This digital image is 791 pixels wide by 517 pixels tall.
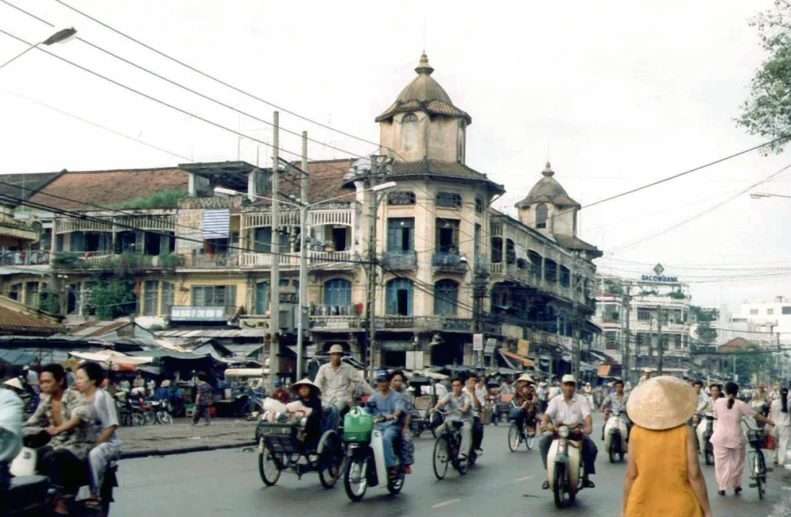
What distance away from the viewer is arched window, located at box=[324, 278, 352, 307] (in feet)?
174

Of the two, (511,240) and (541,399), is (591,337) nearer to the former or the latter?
(511,240)

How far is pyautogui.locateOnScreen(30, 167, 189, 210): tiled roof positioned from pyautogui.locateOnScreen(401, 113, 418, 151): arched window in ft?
47.2

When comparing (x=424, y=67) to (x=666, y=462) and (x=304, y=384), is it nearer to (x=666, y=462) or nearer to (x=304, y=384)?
(x=304, y=384)

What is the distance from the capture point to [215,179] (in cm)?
5656

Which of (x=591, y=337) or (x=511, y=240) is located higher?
(x=511, y=240)

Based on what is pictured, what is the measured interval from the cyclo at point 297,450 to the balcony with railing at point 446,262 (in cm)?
3892

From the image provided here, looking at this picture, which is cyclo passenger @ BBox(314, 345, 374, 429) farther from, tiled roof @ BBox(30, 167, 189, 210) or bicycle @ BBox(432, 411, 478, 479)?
tiled roof @ BBox(30, 167, 189, 210)

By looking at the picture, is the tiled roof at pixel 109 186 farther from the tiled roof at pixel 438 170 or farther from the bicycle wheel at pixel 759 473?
the bicycle wheel at pixel 759 473

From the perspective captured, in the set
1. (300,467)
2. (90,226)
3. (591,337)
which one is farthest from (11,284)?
(300,467)

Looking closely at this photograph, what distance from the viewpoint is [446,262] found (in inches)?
2069

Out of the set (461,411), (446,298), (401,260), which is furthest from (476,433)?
(446,298)

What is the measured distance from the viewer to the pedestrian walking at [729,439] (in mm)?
13539

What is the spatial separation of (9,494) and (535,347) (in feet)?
189

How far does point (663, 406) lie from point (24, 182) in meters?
63.3
